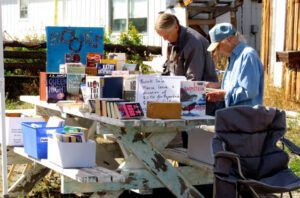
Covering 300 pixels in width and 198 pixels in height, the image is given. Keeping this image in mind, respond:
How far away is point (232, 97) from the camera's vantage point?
5.42 m

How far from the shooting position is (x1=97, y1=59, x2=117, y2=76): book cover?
6277 mm

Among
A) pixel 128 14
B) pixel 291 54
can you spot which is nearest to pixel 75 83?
pixel 291 54

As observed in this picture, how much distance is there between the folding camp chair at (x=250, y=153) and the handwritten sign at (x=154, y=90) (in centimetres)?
48

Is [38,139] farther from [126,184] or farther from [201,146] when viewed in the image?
[201,146]

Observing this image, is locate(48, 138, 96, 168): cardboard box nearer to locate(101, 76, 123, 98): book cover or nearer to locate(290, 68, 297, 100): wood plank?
locate(101, 76, 123, 98): book cover

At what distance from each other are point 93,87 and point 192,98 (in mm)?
816

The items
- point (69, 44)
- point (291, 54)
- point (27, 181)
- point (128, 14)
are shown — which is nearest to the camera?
point (27, 181)

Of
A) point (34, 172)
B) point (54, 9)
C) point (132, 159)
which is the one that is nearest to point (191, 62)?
point (132, 159)

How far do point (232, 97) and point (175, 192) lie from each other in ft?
2.88

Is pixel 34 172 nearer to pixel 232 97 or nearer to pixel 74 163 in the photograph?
pixel 74 163

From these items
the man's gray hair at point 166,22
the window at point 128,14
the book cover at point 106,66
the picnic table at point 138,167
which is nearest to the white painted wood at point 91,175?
the picnic table at point 138,167

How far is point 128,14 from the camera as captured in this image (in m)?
18.1

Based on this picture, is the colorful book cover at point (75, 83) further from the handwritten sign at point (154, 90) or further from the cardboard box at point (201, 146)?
the cardboard box at point (201, 146)

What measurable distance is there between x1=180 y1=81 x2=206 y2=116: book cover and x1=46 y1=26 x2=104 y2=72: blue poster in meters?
1.95
